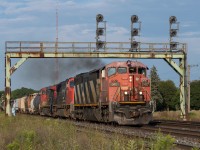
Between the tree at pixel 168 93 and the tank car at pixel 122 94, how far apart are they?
106780 mm

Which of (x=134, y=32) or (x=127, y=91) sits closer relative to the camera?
(x=127, y=91)

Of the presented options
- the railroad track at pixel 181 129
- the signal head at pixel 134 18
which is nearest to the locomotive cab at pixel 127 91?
the railroad track at pixel 181 129

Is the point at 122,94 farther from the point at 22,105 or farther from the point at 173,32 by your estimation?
the point at 22,105

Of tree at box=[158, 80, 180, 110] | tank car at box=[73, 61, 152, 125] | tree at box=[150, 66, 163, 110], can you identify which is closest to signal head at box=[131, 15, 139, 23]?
tank car at box=[73, 61, 152, 125]

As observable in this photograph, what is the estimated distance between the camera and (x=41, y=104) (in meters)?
51.2

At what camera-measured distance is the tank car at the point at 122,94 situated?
22.3 m

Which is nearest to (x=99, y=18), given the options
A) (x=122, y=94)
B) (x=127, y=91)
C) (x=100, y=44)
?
(x=100, y=44)

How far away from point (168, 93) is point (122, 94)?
114 metres

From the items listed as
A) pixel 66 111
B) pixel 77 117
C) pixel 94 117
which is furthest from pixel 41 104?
pixel 94 117

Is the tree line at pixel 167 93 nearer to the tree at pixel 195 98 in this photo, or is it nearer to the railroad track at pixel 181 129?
the tree at pixel 195 98

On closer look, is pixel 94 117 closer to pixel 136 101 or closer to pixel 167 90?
pixel 136 101

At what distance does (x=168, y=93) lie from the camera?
134500 mm

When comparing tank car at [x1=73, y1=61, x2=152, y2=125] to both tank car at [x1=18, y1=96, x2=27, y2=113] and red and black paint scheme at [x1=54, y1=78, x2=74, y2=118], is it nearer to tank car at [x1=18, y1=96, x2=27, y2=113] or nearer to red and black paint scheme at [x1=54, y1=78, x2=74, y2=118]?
red and black paint scheme at [x1=54, y1=78, x2=74, y2=118]

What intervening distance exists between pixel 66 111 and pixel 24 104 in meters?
38.1
